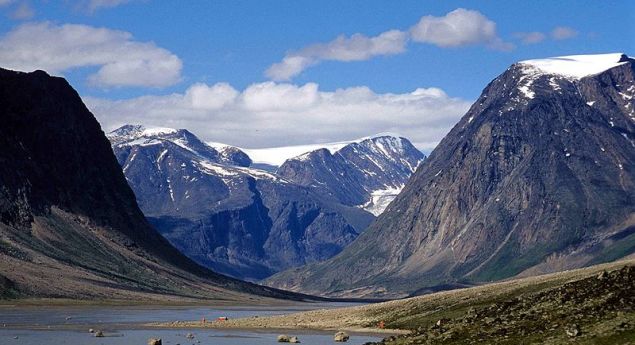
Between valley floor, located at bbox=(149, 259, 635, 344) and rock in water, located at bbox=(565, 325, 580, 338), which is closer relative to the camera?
rock in water, located at bbox=(565, 325, 580, 338)

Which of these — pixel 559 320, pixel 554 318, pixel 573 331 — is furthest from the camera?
pixel 554 318

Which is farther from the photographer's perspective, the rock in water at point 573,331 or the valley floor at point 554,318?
the valley floor at point 554,318

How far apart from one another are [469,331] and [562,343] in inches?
668

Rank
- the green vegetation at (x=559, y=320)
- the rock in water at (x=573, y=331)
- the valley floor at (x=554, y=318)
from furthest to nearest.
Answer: the valley floor at (x=554, y=318) → the green vegetation at (x=559, y=320) → the rock in water at (x=573, y=331)

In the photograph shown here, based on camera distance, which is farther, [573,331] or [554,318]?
[554,318]

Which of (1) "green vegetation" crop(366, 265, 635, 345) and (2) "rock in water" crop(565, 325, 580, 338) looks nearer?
(2) "rock in water" crop(565, 325, 580, 338)

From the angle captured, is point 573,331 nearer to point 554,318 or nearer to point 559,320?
point 559,320

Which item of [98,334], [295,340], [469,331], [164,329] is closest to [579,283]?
[469,331]

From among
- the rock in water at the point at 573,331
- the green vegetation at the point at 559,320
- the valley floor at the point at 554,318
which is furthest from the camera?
the valley floor at the point at 554,318

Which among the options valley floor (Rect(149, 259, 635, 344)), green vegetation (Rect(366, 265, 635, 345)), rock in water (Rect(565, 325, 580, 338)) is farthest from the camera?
valley floor (Rect(149, 259, 635, 344))

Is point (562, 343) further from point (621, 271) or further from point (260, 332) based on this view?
point (260, 332)

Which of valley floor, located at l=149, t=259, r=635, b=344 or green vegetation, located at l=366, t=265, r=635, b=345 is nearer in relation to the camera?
green vegetation, located at l=366, t=265, r=635, b=345

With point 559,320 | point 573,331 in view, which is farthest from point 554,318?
point 573,331

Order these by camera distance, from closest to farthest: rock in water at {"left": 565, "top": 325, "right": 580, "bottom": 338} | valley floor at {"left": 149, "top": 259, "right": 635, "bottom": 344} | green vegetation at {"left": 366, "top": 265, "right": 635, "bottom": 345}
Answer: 1. rock in water at {"left": 565, "top": 325, "right": 580, "bottom": 338}
2. green vegetation at {"left": 366, "top": 265, "right": 635, "bottom": 345}
3. valley floor at {"left": 149, "top": 259, "right": 635, "bottom": 344}
